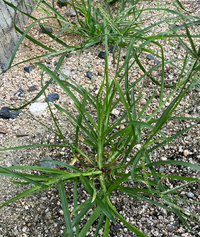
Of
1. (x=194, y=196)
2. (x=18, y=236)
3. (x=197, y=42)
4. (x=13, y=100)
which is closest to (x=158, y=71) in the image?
(x=197, y=42)

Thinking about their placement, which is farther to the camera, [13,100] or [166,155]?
[13,100]

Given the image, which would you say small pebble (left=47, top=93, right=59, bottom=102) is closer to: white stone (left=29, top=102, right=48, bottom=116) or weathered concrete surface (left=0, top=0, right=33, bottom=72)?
white stone (left=29, top=102, right=48, bottom=116)

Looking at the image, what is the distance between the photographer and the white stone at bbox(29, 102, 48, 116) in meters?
1.29

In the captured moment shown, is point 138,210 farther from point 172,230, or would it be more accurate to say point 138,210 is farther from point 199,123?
point 199,123

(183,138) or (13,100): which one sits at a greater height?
(183,138)

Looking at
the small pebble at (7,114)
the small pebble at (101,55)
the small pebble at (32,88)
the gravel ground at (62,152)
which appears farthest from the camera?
the small pebble at (101,55)

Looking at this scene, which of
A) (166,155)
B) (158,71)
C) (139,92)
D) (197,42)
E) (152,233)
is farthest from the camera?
(197,42)

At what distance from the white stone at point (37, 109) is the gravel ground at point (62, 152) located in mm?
26

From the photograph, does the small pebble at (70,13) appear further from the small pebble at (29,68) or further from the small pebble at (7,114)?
the small pebble at (7,114)

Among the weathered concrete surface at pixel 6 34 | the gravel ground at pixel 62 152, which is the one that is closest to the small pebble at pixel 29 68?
the gravel ground at pixel 62 152

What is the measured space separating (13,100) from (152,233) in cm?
97

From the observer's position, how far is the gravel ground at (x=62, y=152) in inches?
36.9

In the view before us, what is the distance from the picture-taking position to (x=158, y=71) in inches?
56.9

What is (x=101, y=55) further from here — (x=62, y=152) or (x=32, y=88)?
(x=62, y=152)
